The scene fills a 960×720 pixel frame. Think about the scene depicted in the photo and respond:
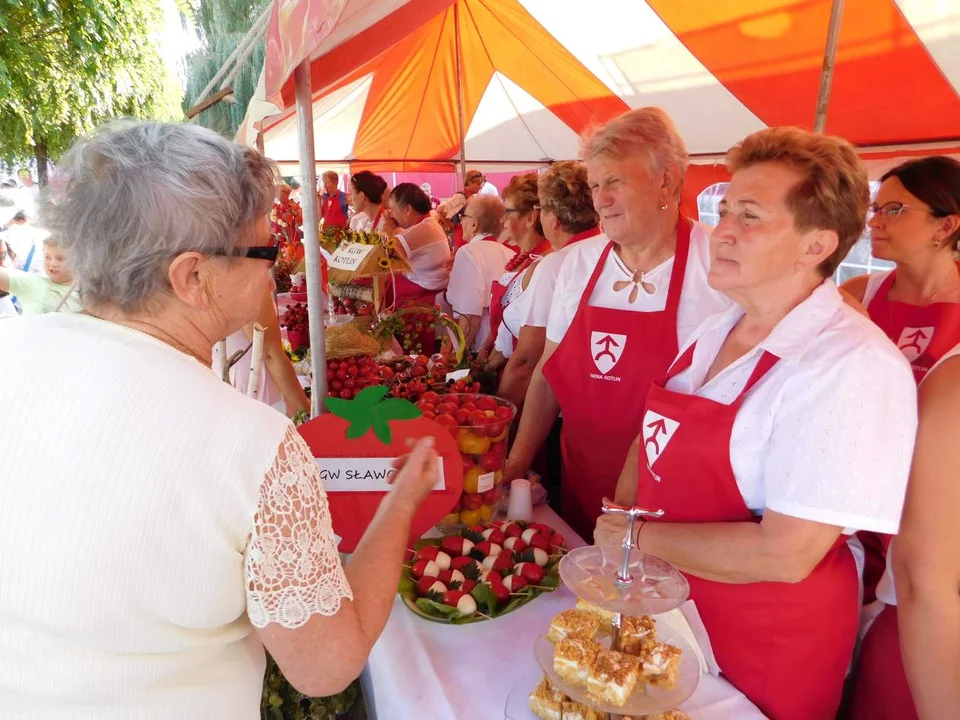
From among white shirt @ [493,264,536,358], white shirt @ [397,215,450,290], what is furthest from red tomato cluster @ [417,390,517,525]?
white shirt @ [397,215,450,290]

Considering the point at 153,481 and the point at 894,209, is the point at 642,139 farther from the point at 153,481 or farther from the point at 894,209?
the point at 153,481

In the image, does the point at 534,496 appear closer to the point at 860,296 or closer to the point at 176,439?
the point at 176,439

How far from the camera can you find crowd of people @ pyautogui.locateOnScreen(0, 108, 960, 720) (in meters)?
0.81

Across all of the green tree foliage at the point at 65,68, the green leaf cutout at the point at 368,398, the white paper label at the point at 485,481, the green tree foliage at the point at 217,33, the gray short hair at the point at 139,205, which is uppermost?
the green tree foliage at the point at 65,68

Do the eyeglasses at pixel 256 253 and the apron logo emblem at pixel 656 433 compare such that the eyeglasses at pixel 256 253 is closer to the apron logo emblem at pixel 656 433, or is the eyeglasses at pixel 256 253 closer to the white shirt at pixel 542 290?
the apron logo emblem at pixel 656 433

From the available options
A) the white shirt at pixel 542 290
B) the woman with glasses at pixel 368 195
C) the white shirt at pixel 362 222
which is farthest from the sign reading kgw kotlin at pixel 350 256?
the woman with glasses at pixel 368 195

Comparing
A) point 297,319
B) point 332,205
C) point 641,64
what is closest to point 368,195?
point 332,205

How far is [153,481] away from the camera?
31.3 inches

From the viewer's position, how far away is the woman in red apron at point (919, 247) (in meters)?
2.41

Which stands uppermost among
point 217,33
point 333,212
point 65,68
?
point 65,68

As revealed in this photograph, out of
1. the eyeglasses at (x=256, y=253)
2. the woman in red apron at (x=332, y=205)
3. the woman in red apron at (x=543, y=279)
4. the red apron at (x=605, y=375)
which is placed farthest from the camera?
the woman in red apron at (x=332, y=205)

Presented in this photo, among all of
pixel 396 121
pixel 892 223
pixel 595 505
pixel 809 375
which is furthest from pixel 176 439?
pixel 396 121

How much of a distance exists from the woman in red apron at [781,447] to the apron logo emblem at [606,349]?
593 millimetres

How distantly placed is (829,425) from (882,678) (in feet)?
2.28
